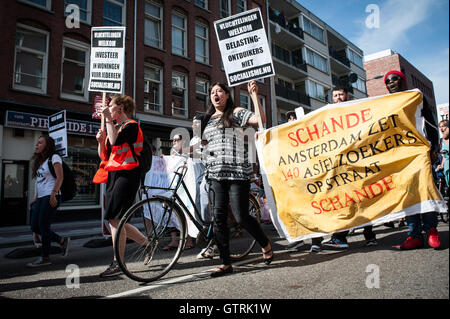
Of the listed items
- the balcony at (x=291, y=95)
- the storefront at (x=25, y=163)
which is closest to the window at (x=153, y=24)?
the storefront at (x=25, y=163)

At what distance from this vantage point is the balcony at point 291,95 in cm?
2433

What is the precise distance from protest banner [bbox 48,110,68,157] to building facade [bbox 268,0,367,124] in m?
17.9

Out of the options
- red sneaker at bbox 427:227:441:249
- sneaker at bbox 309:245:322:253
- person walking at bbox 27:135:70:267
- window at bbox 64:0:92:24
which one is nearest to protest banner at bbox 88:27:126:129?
person walking at bbox 27:135:70:267

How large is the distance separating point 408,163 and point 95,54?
530 cm

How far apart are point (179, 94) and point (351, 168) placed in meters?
15.5

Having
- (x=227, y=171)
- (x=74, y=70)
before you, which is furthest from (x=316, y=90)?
(x=227, y=171)

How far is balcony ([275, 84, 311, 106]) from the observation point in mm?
24328

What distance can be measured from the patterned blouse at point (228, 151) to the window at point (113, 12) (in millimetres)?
14024

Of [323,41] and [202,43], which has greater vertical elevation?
[323,41]

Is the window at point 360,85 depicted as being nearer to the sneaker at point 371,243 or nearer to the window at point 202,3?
the window at point 202,3

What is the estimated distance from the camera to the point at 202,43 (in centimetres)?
1923
